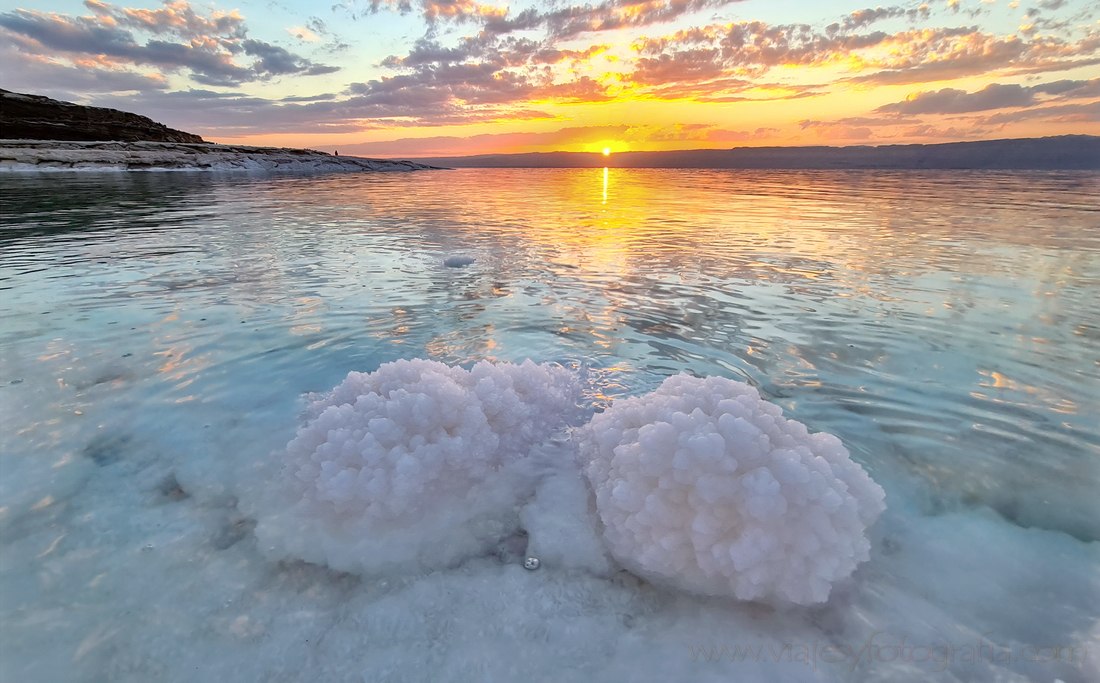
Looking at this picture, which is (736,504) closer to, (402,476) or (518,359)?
(402,476)

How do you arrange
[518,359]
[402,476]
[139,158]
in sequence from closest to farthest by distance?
1. [402,476]
2. [518,359]
3. [139,158]

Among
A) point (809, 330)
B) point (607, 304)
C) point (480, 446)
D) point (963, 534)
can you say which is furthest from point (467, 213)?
point (963, 534)

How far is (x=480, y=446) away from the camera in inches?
137

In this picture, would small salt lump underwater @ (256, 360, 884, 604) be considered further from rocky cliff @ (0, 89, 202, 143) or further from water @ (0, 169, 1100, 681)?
rocky cliff @ (0, 89, 202, 143)

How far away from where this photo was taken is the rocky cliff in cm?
7444

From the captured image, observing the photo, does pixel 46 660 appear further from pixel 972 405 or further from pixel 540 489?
pixel 972 405

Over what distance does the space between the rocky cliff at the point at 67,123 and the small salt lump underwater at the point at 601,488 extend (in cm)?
10054

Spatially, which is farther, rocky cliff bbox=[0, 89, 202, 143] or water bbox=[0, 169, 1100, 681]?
rocky cliff bbox=[0, 89, 202, 143]

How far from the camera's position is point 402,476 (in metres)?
3.06

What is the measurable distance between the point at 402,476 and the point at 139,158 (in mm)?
77035

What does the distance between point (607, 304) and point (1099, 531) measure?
5.54 metres

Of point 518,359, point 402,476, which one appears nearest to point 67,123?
point 518,359

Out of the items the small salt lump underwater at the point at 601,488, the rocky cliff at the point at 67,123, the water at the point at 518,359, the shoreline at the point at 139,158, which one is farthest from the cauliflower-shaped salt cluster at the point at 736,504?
the rocky cliff at the point at 67,123

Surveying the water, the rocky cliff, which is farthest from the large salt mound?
the rocky cliff
